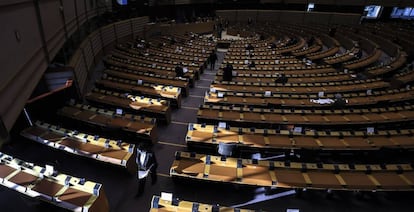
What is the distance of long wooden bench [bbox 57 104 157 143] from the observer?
7.52 metres

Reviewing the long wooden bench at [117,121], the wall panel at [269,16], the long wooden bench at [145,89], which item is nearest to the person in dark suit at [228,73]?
the long wooden bench at [145,89]

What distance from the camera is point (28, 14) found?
552cm

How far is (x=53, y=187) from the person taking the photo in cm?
514

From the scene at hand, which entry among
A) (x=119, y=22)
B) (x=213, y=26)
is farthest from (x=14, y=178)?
(x=213, y=26)

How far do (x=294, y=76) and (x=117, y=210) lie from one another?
10106mm

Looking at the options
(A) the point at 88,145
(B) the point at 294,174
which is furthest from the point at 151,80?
(B) the point at 294,174

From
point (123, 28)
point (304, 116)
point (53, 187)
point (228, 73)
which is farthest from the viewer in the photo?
point (123, 28)

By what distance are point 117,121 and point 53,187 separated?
308 centimetres

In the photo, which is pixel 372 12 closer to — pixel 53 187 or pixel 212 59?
pixel 212 59

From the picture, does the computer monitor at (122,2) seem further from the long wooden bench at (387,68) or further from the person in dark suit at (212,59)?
the long wooden bench at (387,68)

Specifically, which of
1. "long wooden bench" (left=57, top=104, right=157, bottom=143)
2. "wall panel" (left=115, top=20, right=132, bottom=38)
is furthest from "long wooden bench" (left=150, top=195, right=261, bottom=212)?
"wall panel" (left=115, top=20, right=132, bottom=38)

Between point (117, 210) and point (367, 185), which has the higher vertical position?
point (367, 185)

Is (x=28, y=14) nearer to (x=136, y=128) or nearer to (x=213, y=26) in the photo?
(x=136, y=128)

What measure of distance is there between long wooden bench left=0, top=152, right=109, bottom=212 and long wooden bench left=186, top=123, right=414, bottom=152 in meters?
2.90
